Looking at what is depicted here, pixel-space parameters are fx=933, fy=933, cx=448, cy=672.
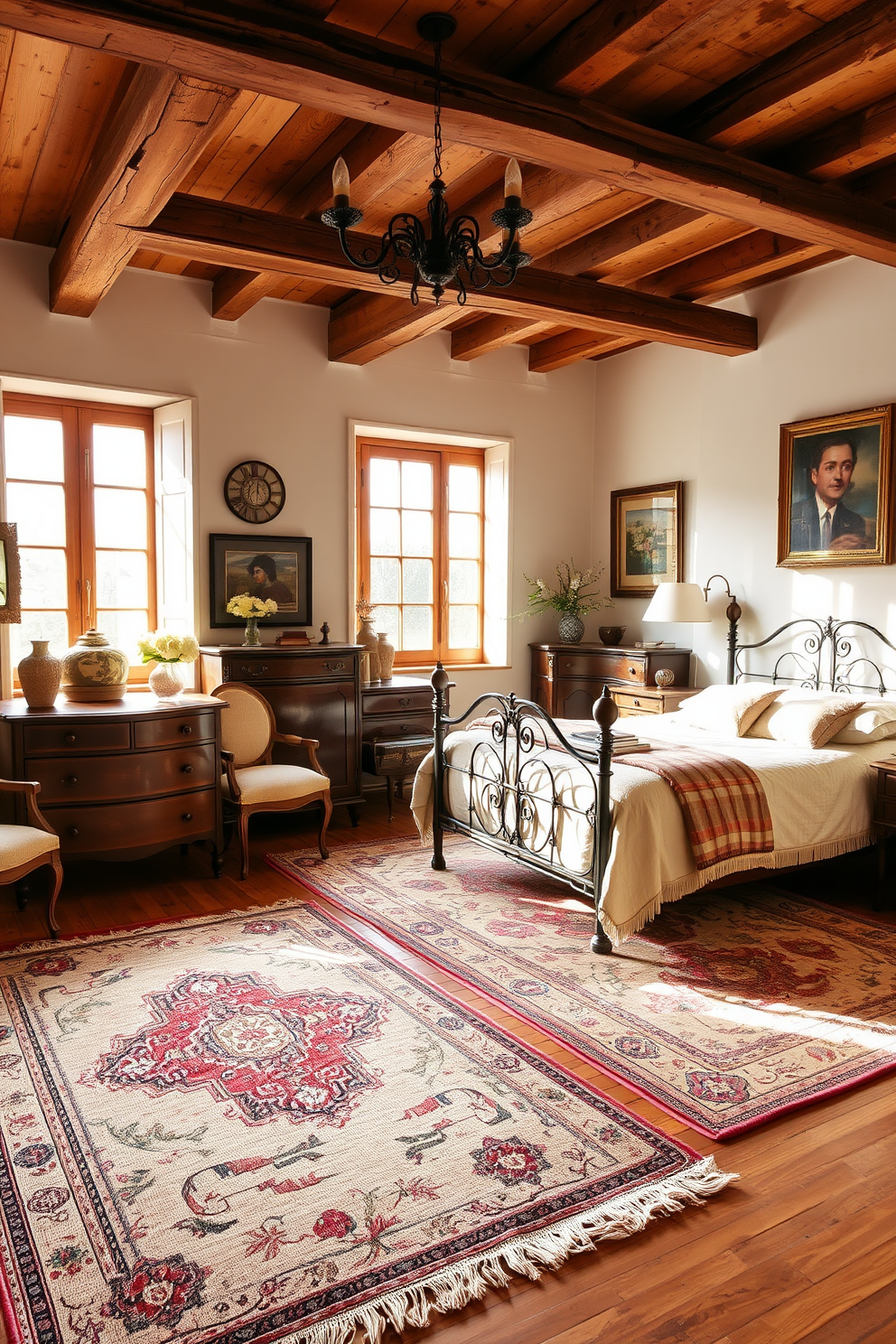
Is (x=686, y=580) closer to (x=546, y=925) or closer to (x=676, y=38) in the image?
(x=546, y=925)

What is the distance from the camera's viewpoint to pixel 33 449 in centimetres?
523

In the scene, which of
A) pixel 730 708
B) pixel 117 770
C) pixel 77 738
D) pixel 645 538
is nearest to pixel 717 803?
pixel 730 708

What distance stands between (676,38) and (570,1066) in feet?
9.99

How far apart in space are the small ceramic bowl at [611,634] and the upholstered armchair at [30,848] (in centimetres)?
397

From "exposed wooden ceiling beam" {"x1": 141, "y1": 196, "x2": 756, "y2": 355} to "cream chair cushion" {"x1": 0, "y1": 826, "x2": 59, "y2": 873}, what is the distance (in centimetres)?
246

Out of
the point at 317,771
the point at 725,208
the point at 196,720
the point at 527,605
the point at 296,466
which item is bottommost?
the point at 317,771

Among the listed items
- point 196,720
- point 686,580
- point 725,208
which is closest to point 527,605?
point 686,580

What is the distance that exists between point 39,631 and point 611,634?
3.71 m

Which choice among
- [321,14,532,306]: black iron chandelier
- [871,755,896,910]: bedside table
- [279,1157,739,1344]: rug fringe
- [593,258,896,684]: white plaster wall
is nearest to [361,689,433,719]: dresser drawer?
[593,258,896,684]: white plaster wall

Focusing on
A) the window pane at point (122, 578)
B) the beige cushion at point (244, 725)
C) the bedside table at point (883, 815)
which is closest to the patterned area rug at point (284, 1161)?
the beige cushion at point (244, 725)

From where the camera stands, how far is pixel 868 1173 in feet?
7.32

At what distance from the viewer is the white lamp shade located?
5633mm

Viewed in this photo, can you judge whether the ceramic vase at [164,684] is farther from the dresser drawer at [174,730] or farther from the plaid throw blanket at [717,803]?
the plaid throw blanket at [717,803]

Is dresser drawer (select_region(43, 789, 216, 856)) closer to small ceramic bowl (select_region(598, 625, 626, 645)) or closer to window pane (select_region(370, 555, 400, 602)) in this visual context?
window pane (select_region(370, 555, 400, 602))
